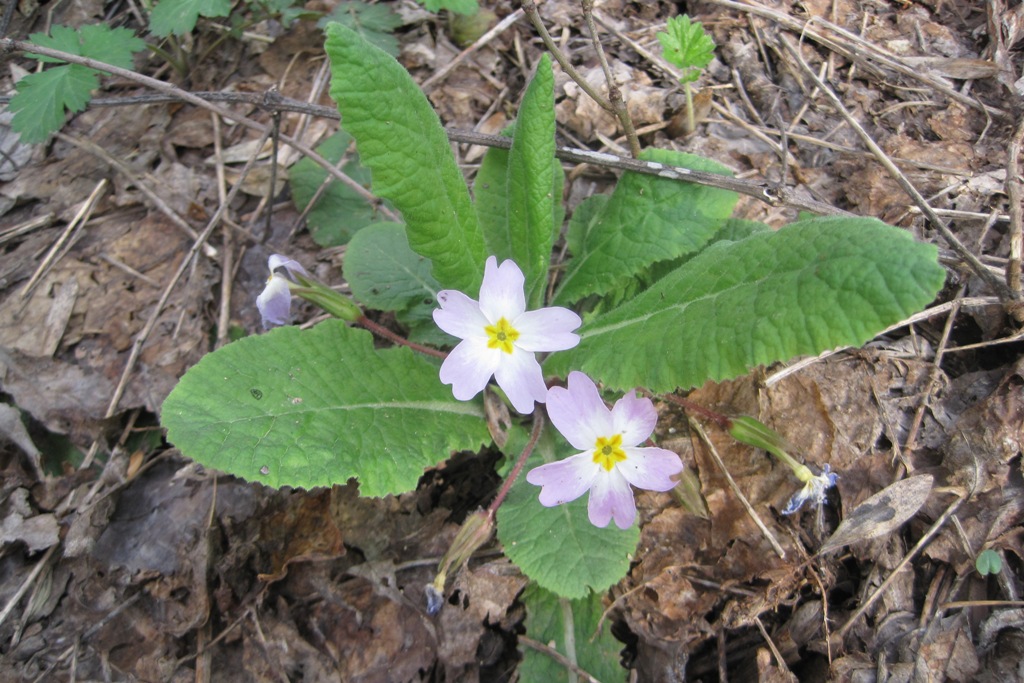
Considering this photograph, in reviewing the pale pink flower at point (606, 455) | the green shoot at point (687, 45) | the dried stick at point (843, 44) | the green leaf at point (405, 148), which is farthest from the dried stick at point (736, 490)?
the dried stick at point (843, 44)

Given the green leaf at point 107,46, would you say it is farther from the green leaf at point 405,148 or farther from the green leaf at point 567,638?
the green leaf at point 567,638

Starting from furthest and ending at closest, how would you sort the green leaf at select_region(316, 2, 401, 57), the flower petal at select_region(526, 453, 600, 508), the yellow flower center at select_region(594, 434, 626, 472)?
the green leaf at select_region(316, 2, 401, 57) → the yellow flower center at select_region(594, 434, 626, 472) → the flower petal at select_region(526, 453, 600, 508)

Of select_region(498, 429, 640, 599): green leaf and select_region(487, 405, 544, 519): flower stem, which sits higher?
select_region(487, 405, 544, 519): flower stem

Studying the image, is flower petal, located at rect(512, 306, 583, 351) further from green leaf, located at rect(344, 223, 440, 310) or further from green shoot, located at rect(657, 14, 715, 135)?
green shoot, located at rect(657, 14, 715, 135)

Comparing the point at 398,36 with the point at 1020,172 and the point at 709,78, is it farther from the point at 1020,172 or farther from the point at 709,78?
the point at 1020,172

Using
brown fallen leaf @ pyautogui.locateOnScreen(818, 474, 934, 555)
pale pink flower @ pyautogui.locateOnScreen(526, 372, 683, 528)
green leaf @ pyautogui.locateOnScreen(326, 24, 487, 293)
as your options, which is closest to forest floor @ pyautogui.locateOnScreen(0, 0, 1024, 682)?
brown fallen leaf @ pyautogui.locateOnScreen(818, 474, 934, 555)

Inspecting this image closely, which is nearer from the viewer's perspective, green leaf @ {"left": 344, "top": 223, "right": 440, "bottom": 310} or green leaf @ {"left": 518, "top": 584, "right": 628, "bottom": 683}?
green leaf @ {"left": 518, "top": 584, "right": 628, "bottom": 683}
